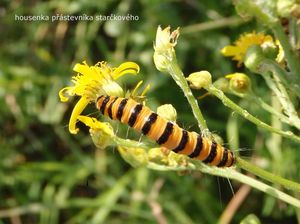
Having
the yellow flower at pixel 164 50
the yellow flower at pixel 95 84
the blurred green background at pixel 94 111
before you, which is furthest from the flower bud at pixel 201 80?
the blurred green background at pixel 94 111

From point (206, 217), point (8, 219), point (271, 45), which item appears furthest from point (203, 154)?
point (8, 219)

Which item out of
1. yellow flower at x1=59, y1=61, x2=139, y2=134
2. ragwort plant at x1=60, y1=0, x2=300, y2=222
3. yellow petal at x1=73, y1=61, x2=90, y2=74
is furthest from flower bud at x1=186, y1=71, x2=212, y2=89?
yellow petal at x1=73, y1=61, x2=90, y2=74

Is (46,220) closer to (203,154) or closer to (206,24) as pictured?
(206,24)

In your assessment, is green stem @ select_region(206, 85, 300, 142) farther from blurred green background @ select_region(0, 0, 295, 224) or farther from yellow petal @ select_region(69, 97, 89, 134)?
blurred green background @ select_region(0, 0, 295, 224)

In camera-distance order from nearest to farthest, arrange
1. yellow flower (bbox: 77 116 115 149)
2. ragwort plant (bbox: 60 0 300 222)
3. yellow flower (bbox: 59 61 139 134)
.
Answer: ragwort plant (bbox: 60 0 300 222)
yellow flower (bbox: 77 116 115 149)
yellow flower (bbox: 59 61 139 134)

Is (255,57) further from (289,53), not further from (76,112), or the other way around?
(76,112)
